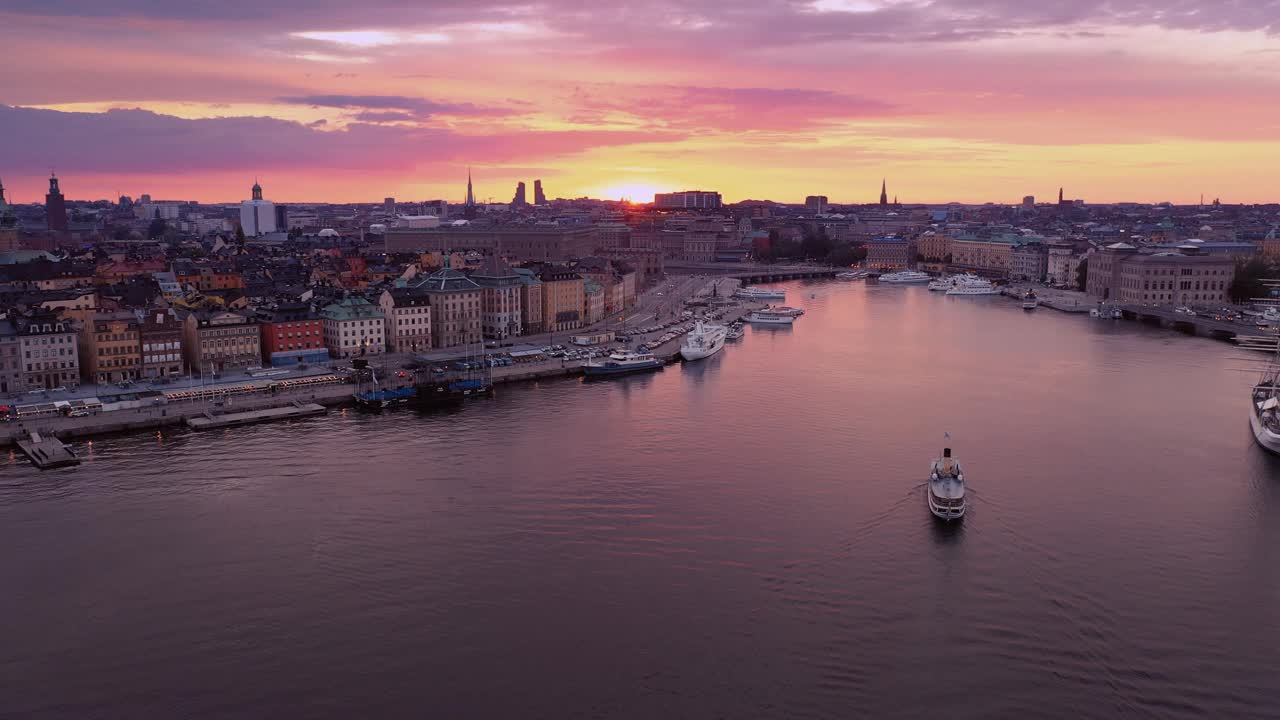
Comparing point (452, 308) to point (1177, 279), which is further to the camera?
point (1177, 279)

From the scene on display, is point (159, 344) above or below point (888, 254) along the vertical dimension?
below

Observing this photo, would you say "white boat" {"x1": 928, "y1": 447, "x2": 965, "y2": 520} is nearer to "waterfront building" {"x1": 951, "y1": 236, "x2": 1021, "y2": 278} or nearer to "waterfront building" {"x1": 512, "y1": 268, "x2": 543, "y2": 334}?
"waterfront building" {"x1": 512, "y1": 268, "x2": 543, "y2": 334}

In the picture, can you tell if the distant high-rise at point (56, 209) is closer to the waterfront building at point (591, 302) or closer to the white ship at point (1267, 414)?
the waterfront building at point (591, 302)

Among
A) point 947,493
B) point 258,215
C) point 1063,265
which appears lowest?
point 947,493

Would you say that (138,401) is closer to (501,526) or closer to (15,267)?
(501,526)

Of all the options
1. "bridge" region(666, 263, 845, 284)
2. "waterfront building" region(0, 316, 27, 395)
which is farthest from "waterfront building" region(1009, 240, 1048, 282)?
"waterfront building" region(0, 316, 27, 395)

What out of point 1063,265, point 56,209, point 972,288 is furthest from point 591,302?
point 56,209

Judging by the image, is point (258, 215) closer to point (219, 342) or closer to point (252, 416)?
point (219, 342)
